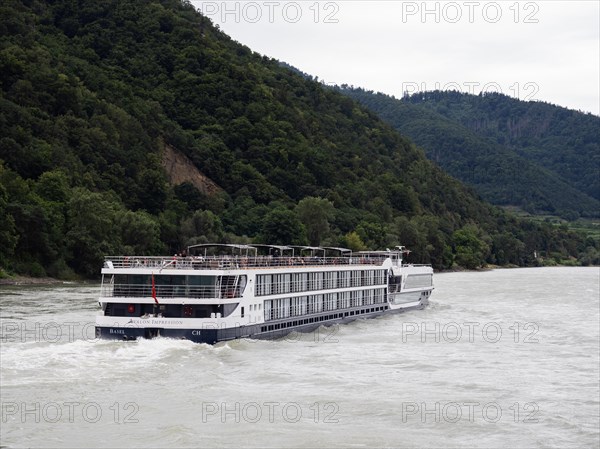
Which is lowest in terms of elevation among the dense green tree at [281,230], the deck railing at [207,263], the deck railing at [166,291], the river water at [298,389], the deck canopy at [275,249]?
the river water at [298,389]

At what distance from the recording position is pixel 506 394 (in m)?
44.0

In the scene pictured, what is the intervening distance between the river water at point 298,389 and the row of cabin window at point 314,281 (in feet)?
11.1

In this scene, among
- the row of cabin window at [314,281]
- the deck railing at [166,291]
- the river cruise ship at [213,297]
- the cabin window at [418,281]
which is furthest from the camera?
the cabin window at [418,281]

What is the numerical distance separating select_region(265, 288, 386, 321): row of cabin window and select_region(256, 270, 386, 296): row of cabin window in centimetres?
61

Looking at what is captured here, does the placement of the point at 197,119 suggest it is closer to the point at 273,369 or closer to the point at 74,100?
the point at 74,100

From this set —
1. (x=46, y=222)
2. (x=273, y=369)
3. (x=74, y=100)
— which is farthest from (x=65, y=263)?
(x=273, y=369)

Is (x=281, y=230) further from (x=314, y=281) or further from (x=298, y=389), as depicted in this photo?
(x=298, y=389)

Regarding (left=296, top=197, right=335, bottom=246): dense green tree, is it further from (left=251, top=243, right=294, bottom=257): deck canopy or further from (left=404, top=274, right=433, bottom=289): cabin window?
(left=404, top=274, right=433, bottom=289): cabin window

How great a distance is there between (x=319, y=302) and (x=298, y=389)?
23982 millimetres

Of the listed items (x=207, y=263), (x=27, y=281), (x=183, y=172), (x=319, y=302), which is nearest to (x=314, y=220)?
(x=183, y=172)

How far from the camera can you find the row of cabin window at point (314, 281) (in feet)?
190

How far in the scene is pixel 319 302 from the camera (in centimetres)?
6700

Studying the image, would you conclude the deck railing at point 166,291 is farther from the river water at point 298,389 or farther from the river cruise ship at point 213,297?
the river water at point 298,389

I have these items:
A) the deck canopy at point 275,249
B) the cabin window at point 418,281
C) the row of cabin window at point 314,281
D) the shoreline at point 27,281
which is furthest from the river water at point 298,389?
the shoreline at point 27,281
